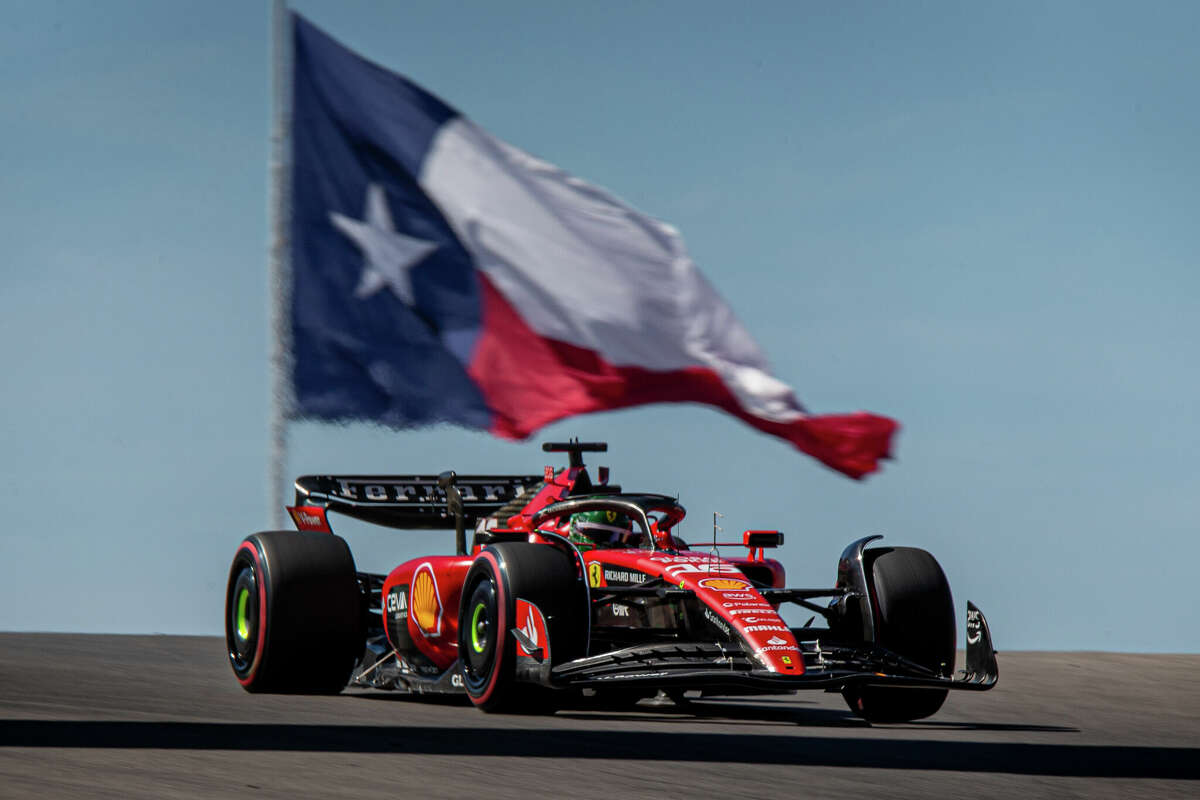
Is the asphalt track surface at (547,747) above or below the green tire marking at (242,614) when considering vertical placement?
below

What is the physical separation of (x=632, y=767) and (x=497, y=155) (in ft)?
31.3

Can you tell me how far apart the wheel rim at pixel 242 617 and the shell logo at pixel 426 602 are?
1.09 meters

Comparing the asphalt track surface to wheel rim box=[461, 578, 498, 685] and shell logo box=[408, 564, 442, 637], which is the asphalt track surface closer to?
wheel rim box=[461, 578, 498, 685]

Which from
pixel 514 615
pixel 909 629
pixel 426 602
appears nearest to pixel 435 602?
pixel 426 602

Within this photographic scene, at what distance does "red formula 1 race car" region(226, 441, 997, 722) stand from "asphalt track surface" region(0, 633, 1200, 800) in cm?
27

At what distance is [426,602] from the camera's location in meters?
11.3

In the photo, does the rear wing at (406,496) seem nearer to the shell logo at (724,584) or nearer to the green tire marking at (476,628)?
the green tire marking at (476,628)

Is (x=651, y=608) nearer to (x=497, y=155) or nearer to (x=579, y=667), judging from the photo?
(x=579, y=667)

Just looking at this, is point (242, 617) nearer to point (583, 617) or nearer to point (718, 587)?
point (583, 617)

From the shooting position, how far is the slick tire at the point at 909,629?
1038 cm

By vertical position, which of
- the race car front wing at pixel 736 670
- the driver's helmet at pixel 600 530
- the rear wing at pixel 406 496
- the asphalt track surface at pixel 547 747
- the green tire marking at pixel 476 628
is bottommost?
the asphalt track surface at pixel 547 747

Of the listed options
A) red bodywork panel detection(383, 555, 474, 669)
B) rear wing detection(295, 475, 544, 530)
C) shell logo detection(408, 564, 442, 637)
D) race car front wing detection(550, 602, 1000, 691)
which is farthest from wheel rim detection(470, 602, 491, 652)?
rear wing detection(295, 475, 544, 530)

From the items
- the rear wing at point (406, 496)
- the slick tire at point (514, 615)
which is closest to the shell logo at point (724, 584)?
the slick tire at point (514, 615)

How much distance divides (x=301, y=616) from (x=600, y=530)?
2109 mm
